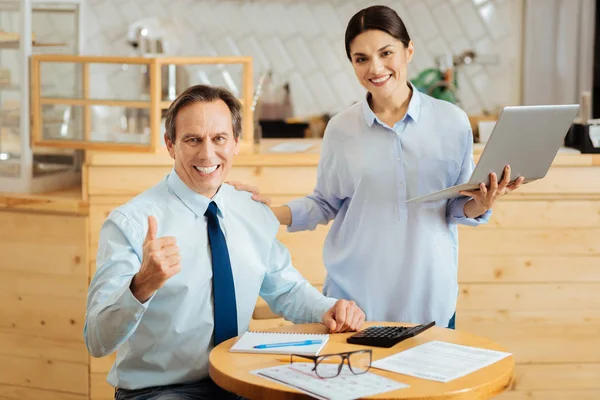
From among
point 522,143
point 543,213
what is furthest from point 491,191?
point 543,213

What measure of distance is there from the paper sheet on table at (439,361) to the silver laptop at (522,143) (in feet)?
1.41

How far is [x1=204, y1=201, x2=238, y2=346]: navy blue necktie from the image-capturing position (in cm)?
206

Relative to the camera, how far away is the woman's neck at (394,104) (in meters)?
2.41

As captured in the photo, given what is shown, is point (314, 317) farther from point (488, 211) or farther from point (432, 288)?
point (488, 211)

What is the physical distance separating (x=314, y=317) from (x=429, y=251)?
1.37ft

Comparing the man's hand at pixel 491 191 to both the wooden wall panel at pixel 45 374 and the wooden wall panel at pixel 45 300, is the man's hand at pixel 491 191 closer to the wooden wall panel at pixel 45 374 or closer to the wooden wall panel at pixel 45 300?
the wooden wall panel at pixel 45 300

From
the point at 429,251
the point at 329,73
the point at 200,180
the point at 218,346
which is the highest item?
the point at 329,73

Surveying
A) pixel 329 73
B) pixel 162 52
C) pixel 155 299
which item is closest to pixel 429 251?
pixel 155 299

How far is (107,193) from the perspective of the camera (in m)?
3.21

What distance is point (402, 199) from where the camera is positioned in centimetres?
241

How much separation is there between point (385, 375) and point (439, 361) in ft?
0.46

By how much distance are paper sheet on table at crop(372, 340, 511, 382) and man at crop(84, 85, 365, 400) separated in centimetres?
24

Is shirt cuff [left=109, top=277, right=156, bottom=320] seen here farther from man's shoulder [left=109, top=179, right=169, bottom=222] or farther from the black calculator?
the black calculator

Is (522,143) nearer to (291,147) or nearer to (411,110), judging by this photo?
(411,110)
